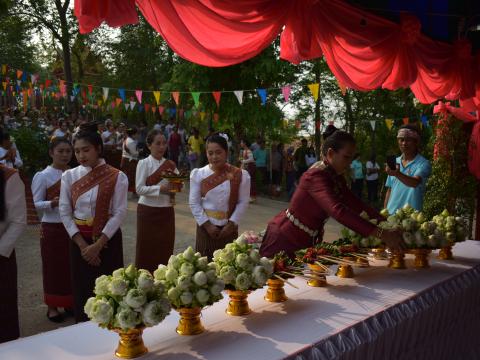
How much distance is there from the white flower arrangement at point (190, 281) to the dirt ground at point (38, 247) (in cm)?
253

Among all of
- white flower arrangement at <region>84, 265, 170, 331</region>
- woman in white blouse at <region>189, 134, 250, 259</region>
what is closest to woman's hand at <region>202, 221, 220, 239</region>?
woman in white blouse at <region>189, 134, 250, 259</region>

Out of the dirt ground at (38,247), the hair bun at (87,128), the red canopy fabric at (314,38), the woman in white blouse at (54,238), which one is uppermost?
the red canopy fabric at (314,38)

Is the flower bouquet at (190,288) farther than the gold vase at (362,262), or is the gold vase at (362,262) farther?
the gold vase at (362,262)

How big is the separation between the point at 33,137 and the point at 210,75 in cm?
506

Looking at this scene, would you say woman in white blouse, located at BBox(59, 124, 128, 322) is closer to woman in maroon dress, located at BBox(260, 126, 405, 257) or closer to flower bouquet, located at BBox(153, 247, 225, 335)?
woman in maroon dress, located at BBox(260, 126, 405, 257)

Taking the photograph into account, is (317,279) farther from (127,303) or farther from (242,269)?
(127,303)

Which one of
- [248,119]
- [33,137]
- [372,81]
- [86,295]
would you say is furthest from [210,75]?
[86,295]

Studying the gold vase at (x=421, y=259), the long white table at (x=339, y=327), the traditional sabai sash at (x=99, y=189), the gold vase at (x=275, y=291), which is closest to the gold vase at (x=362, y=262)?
the long white table at (x=339, y=327)

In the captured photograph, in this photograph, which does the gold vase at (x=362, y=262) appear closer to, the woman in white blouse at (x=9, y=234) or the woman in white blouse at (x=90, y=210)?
the woman in white blouse at (x=90, y=210)

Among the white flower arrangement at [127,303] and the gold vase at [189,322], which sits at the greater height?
the white flower arrangement at [127,303]

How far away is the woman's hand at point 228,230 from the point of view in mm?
3699

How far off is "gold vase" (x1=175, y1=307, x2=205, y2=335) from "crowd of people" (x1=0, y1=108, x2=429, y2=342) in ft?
3.65

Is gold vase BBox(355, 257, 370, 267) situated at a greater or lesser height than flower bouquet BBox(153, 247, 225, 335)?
lesser

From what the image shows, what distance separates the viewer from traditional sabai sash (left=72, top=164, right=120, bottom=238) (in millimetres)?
3174
